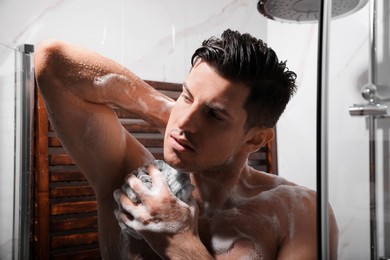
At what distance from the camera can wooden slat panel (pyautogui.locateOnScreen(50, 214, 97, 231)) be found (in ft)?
3.08

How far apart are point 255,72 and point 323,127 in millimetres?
166

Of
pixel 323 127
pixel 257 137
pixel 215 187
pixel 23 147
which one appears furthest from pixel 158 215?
pixel 23 147

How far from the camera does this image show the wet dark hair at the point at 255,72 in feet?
2.30

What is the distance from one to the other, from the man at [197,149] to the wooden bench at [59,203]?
8 cm

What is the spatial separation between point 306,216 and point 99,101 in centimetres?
49

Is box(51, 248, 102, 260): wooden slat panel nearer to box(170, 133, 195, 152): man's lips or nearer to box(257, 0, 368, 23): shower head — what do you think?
box(170, 133, 195, 152): man's lips

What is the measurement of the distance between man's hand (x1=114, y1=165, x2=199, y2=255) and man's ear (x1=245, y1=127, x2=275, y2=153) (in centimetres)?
17

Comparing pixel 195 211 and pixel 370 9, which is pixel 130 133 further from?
pixel 370 9

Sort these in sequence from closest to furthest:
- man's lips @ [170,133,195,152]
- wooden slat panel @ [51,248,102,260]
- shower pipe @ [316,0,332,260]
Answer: shower pipe @ [316,0,332,260]
man's lips @ [170,133,195,152]
wooden slat panel @ [51,248,102,260]

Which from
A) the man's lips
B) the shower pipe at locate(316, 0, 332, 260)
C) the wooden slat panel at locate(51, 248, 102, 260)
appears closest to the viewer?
the shower pipe at locate(316, 0, 332, 260)

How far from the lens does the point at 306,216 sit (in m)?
0.71

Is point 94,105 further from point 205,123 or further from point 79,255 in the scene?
point 79,255

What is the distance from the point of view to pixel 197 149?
28.7 inches

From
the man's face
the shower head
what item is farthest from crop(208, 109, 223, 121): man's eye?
the shower head
